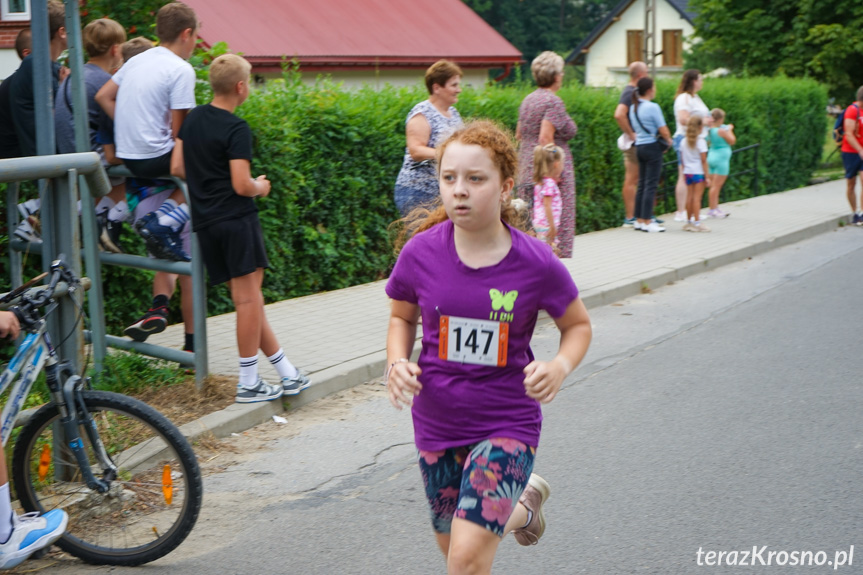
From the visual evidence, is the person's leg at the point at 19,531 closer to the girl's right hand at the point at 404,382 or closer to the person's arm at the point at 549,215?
the girl's right hand at the point at 404,382

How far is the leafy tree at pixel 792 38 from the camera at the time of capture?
1176 inches

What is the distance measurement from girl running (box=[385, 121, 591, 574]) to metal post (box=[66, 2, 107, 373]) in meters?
2.76

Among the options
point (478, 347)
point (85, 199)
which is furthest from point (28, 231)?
point (478, 347)

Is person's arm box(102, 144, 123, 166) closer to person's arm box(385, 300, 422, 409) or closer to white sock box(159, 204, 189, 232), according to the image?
white sock box(159, 204, 189, 232)

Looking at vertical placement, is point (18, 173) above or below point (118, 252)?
above

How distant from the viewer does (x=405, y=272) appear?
122 inches

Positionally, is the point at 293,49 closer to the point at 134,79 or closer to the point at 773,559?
the point at 134,79

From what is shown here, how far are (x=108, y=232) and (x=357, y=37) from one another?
22.1m

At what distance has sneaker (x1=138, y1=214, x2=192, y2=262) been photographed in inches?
227

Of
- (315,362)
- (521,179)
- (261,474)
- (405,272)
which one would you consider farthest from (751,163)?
(405,272)

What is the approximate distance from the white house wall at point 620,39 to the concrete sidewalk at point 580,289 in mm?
47658

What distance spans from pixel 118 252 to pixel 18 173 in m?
2.32

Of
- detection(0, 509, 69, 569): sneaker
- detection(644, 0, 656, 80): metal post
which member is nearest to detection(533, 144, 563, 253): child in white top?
detection(0, 509, 69, 569): sneaker

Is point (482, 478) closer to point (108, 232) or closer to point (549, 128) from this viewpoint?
point (108, 232)
